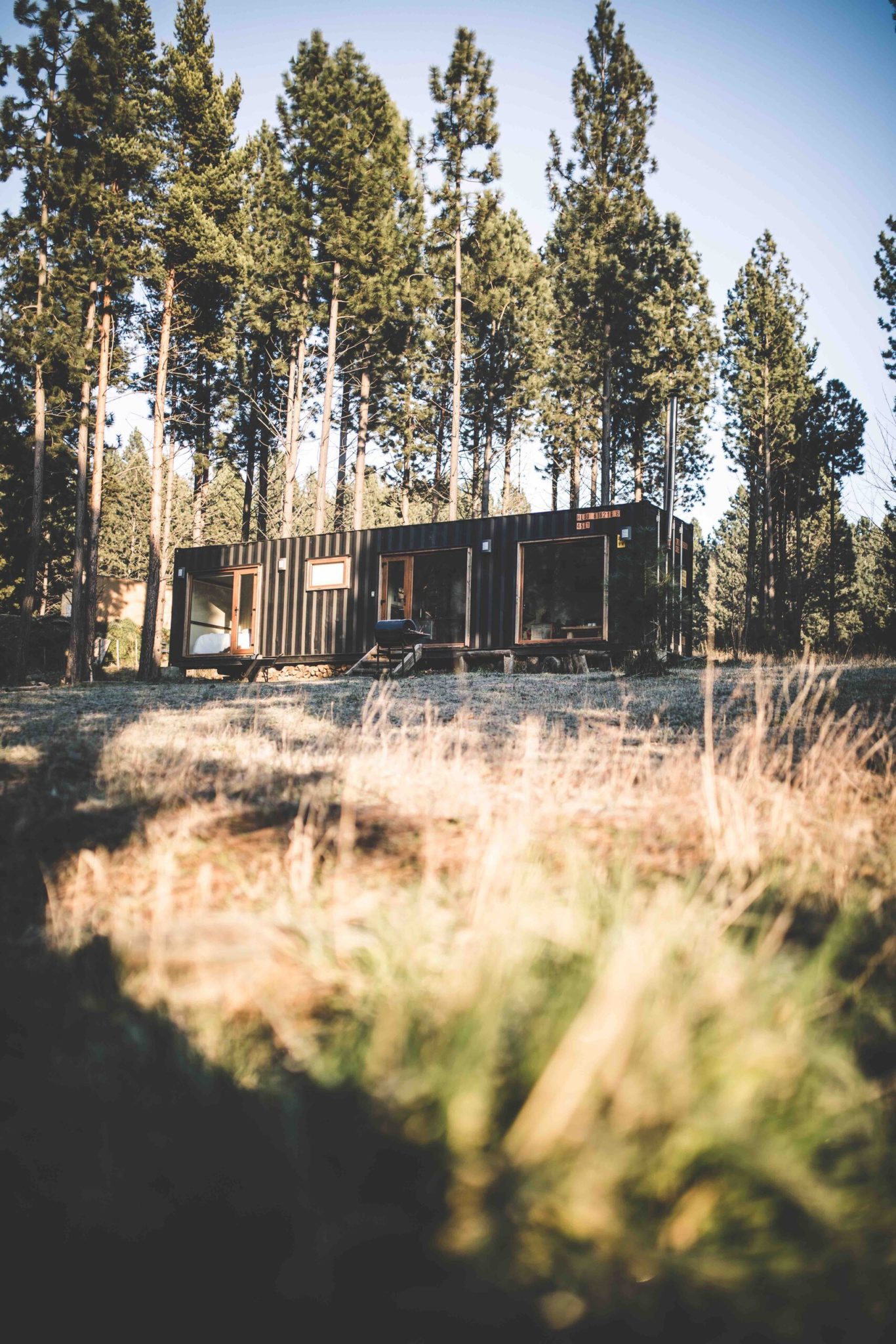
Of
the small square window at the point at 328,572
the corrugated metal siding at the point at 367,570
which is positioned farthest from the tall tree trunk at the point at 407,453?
the small square window at the point at 328,572

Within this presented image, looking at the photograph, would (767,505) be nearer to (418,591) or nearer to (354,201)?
(418,591)

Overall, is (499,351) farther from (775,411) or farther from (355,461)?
(775,411)

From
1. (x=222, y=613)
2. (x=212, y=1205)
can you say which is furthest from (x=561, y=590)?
(x=212, y=1205)

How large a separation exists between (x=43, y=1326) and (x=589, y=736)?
12.6ft

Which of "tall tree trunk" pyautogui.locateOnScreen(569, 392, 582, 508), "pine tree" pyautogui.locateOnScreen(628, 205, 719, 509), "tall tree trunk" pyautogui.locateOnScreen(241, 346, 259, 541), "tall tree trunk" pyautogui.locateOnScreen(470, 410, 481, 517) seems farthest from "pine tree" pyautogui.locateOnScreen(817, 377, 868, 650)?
"tall tree trunk" pyautogui.locateOnScreen(241, 346, 259, 541)

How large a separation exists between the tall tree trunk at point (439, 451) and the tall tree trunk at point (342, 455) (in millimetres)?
3223

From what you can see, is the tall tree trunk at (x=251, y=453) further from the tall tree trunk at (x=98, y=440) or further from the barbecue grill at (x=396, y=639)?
the barbecue grill at (x=396, y=639)

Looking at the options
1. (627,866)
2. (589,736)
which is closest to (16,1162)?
(627,866)

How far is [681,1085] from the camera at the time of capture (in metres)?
1.11

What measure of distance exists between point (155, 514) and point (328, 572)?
16.4 ft

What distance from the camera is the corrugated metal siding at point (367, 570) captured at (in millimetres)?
13070

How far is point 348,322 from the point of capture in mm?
21625

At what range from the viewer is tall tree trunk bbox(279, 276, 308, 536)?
2045 centimetres

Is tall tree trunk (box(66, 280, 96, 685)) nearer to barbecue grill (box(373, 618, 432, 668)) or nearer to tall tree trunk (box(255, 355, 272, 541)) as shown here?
tall tree trunk (box(255, 355, 272, 541))
